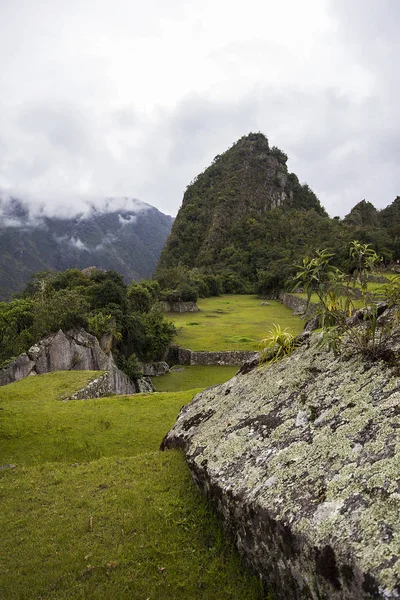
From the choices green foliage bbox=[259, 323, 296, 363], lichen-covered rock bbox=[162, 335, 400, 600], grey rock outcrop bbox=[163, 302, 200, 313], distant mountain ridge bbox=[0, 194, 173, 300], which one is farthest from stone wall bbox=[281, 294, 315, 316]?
distant mountain ridge bbox=[0, 194, 173, 300]

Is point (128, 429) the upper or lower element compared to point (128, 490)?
lower

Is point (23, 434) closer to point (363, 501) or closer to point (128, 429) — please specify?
point (128, 429)

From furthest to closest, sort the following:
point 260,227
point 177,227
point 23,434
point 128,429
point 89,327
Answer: point 177,227 < point 260,227 < point 89,327 < point 128,429 < point 23,434

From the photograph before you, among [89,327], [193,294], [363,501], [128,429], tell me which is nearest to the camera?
[363,501]

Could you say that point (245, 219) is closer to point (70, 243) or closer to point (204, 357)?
point (70, 243)

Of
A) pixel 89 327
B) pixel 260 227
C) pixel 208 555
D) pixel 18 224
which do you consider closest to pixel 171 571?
pixel 208 555

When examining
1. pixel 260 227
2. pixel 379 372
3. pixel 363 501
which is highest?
pixel 260 227

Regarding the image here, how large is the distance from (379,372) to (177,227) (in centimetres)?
12578

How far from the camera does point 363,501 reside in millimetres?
3053

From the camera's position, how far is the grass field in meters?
3.80

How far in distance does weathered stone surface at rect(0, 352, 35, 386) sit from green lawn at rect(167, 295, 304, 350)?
12.5 metres

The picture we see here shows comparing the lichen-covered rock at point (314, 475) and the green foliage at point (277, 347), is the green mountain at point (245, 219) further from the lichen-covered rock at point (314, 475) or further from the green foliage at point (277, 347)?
the lichen-covered rock at point (314, 475)

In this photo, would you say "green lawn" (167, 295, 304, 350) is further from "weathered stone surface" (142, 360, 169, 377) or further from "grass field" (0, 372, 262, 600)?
"grass field" (0, 372, 262, 600)

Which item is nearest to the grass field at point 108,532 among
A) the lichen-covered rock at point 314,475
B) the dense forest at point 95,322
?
the lichen-covered rock at point 314,475
